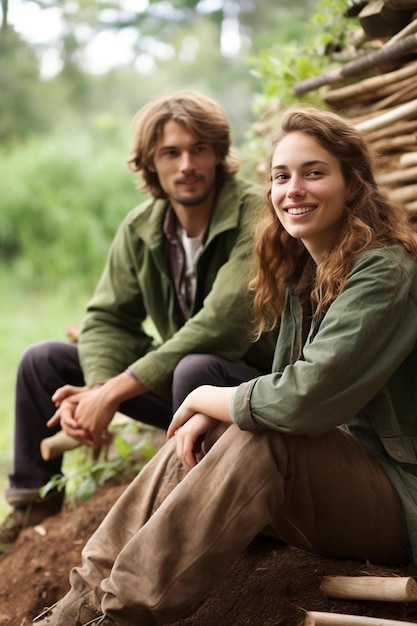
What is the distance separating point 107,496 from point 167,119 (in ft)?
5.25

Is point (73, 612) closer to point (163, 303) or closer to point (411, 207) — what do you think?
point (163, 303)

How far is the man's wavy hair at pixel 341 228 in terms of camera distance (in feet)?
7.59

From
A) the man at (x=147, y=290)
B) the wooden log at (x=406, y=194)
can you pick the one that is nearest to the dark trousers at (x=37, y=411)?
the man at (x=147, y=290)

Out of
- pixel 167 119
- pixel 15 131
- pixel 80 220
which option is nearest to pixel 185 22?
pixel 15 131

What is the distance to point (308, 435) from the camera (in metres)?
2.15

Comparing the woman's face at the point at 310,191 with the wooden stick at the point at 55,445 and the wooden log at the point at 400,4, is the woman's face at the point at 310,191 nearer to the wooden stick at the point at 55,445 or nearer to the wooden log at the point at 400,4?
the wooden log at the point at 400,4

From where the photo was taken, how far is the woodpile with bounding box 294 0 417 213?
10.3ft

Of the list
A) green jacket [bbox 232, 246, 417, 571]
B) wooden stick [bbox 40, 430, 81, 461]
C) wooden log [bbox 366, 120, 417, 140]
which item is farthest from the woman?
wooden stick [bbox 40, 430, 81, 461]

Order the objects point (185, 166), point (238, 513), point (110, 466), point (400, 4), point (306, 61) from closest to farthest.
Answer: point (238, 513), point (400, 4), point (185, 166), point (306, 61), point (110, 466)

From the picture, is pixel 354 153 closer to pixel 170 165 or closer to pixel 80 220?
pixel 170 165

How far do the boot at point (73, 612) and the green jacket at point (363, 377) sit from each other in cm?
67

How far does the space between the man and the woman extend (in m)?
0.78

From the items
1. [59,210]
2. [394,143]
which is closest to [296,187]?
[394,143]

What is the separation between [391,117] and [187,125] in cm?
82
